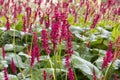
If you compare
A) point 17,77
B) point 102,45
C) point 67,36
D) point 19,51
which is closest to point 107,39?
point 102,45

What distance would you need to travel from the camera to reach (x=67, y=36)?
1.89 metres

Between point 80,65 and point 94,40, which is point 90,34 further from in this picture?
point 80,65

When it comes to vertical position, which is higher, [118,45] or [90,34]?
[118,45]

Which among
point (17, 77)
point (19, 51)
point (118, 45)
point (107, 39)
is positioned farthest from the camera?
point (107, 39)

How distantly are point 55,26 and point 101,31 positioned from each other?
1880 mm

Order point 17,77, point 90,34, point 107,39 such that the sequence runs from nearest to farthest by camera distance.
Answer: point 17,77 < point 107,39 < point 90,34

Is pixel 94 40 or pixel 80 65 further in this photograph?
pixel 94 40

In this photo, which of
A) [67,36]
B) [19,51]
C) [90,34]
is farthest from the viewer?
[90,34]

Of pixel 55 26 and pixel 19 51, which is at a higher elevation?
pixel 55 26

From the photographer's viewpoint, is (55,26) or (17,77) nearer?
(55,26)

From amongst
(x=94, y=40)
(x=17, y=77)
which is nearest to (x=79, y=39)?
(x=94, y=40)

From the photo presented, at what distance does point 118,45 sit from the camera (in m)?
1.77

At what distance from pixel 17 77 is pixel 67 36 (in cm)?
62

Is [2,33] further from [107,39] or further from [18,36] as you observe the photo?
[107,39]
